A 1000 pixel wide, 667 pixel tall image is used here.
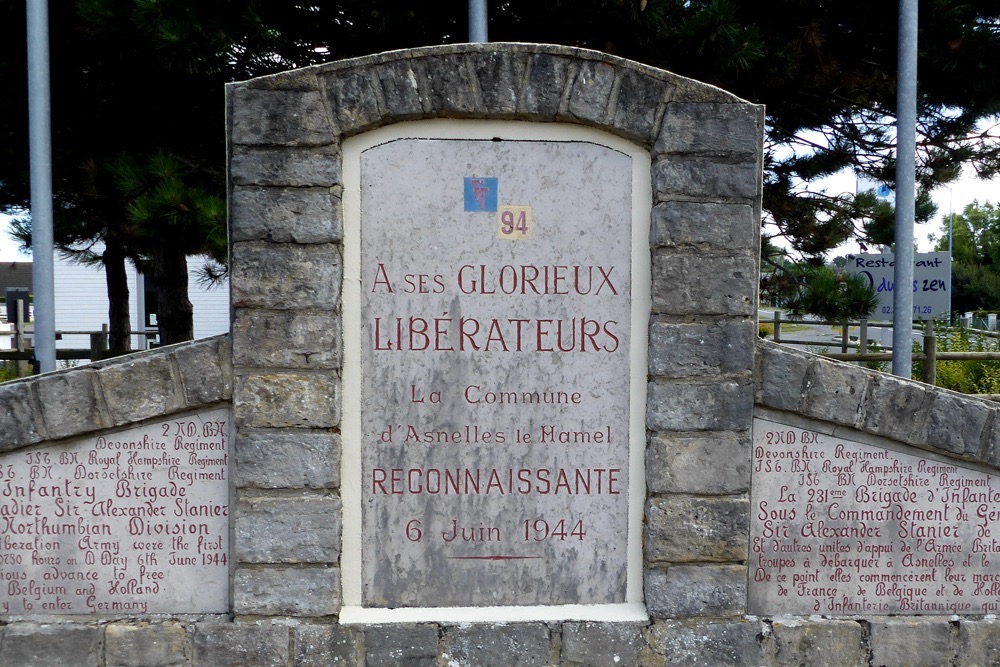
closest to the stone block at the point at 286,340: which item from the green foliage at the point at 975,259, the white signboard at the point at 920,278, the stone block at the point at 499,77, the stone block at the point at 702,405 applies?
the stone block at the point at 499,77

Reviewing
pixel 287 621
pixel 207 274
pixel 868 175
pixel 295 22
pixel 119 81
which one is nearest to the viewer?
pixel 287 621

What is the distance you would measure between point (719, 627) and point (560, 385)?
1209 millimetres

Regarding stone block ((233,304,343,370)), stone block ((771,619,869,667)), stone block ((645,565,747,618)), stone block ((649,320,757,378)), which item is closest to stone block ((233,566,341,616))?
stone block ((233,304,343,370))

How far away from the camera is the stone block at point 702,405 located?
372 centimetres

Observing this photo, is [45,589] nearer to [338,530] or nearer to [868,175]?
[338,530]

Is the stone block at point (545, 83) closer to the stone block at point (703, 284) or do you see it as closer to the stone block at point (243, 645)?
the stone block at point (703, 284)

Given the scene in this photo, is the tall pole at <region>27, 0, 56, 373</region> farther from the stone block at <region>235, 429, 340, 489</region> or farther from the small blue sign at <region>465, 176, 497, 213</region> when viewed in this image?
the small blue sign at <region>465, 176, 497, 213</region>

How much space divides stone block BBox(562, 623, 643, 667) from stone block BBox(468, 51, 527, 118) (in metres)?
2.16

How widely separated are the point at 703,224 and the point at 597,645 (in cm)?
180

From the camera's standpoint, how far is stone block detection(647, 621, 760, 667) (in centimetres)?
372

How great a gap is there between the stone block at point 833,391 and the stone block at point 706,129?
0.98 metres

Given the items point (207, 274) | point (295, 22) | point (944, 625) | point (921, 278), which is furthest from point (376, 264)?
point (207, 274)

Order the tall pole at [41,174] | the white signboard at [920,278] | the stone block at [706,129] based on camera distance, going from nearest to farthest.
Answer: the stone block at [706,129]
the tall pole at [41,174]
the white signboard at [920,278]

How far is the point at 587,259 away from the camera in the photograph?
12.4ft
